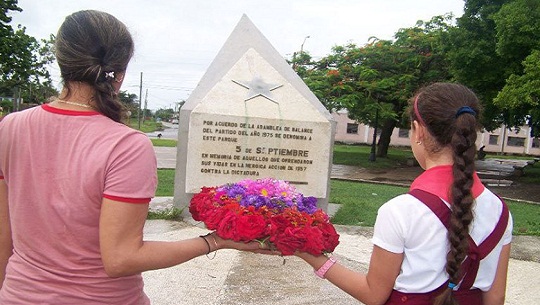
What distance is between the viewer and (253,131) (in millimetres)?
6801

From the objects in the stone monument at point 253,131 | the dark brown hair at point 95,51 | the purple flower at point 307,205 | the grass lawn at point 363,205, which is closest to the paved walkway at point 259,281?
the stone monument at point 253,131

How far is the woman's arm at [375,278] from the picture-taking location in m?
1.70

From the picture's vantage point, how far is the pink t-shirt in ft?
4.71

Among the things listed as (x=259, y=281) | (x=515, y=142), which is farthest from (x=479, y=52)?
(x=515, y=142)

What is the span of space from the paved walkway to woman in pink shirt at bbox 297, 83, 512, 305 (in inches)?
97.5

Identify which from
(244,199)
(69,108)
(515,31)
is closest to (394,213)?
(244,199)

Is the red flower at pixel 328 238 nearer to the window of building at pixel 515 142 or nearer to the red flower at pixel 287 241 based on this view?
the red flower at pixel 287 241

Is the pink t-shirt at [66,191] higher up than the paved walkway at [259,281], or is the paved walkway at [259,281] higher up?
the pink t-shirt at [66,191]

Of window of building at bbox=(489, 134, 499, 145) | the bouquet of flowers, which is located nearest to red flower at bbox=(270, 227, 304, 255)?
the bouquet of flowers

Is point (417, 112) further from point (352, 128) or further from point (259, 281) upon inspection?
point (352, 128)

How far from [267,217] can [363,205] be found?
795cm

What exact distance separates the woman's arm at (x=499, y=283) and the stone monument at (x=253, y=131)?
16.6 feet

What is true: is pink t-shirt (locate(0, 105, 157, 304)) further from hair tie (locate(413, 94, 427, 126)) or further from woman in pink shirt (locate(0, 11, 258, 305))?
hair tie (locate(413, 94, 427, 126))

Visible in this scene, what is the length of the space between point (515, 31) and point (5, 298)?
15656 millimetres
